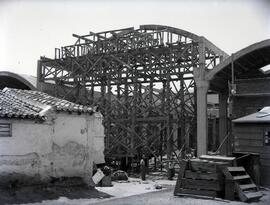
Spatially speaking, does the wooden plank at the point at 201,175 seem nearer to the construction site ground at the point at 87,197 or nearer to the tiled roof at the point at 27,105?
the construction site ground at the point at 87,197

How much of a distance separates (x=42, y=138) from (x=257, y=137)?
29.0 feet

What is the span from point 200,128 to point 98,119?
19.5 ft

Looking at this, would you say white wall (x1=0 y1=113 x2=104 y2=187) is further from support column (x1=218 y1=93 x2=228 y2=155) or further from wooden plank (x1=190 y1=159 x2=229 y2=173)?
support column (x1=218 y1=93 x2=228 y2=155)

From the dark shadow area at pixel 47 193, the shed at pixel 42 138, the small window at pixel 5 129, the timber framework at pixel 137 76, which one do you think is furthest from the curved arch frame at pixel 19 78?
the small window at pixel 5 129

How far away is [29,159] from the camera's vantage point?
15.0 metres

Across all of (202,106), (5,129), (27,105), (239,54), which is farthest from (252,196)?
(202,106)

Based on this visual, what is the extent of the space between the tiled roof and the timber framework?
841 cm

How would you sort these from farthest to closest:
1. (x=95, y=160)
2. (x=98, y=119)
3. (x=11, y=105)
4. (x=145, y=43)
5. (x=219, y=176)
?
(x=145, y=43), (x=98, y=119), (x=95, y=160), (x=11, y=105), (x=219, y=176)

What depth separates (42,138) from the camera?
1548cm

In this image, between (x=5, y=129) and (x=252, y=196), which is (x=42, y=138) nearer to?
(x=5, y=129)

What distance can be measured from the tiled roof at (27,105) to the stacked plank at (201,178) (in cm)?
532

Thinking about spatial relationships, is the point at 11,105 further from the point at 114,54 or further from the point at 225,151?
the point at 225,151

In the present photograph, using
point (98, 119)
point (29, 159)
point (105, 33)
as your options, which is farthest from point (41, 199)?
point (105, 33)

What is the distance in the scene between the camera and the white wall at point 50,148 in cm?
1460
